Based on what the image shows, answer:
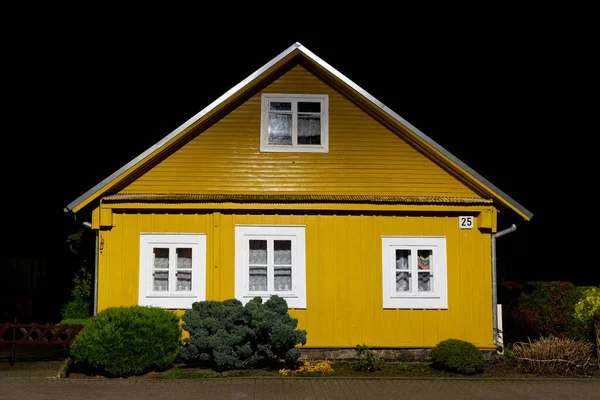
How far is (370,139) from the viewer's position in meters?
14.7

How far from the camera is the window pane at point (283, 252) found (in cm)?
1402

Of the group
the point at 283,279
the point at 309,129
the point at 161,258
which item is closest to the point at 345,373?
the point at 283,279

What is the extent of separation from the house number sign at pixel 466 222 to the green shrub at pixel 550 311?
222cm

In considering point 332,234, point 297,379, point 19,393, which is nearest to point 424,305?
point 332,234

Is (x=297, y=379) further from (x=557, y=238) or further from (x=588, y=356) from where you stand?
(x=557, y=238)

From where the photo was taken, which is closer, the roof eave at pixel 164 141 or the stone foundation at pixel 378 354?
the roof eave at pixel 164 141

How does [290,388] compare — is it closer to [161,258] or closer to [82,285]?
[161,258]

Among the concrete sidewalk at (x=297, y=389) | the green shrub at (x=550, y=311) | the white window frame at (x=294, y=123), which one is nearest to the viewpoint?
the concrete sidewalk at (x=297, y=389)

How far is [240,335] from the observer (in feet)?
39.7

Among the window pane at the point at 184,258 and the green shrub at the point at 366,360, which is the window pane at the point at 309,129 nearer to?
the window pane at the point at 184,258

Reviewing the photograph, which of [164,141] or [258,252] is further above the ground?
[164,141]

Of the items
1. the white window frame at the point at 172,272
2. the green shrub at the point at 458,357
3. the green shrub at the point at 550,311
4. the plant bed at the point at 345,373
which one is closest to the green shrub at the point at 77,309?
the white window frame at the point at 172,272

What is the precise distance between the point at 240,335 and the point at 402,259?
4.16 m

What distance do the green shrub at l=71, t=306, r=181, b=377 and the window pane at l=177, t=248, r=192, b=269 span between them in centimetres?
179
